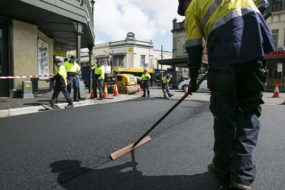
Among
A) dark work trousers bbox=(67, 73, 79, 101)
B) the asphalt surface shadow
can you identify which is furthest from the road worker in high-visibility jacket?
dark work trousers bbox=(67, 73, 79, 101)

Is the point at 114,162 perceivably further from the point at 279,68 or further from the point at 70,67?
the point at 279,68

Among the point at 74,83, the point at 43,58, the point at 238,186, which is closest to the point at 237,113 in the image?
the point at 238,186

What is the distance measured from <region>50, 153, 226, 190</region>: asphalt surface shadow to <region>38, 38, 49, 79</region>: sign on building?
10.1 metres

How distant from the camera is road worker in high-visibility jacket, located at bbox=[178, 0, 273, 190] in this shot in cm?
162

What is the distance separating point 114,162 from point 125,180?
459 mm

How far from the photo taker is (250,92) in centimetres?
170

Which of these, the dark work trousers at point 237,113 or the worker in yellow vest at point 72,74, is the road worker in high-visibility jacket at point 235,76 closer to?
the dark work trousers at point 237,113

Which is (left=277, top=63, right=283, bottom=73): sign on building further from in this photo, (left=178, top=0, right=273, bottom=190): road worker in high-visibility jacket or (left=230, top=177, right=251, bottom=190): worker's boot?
(left=230, top=177, right=251, bottom=190): worker's boot

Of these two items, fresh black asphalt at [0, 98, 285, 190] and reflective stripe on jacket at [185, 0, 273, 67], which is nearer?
reflective stripe on jacket at [185, 0, 273, 67]

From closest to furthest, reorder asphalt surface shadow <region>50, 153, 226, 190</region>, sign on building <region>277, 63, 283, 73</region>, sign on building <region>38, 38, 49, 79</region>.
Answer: asphalt surface shadow <region>50, 153, 226, 190</region>, sign on building <region>38, 38, 49, 79</region>, sign on building <region>277, 63, 283, 73</region>

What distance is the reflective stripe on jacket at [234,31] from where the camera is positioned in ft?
5.30

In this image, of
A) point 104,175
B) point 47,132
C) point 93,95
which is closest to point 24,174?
point 104,175

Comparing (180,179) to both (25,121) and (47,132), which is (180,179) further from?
(25,121)

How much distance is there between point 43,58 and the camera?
11.5m
